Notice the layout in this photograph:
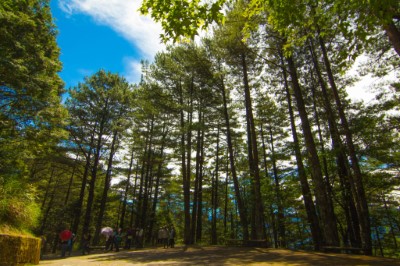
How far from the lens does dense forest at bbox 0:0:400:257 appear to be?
6133 mm

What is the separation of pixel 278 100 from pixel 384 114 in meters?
6.66

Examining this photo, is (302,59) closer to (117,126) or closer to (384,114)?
(384,114)

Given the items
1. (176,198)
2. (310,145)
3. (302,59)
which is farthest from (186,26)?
(176,198)

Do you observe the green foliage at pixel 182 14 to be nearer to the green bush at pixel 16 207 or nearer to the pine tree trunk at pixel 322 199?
the green bush at pixel 16 207

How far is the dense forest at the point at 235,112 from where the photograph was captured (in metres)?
6.13

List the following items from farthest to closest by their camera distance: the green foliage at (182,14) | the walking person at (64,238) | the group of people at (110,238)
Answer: the group of people at (110,238), the walking person at (64,238), the green foliage at (182,14)

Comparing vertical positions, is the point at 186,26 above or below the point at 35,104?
below

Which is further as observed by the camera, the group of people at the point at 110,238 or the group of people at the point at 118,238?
the group of people at the point at 118,238

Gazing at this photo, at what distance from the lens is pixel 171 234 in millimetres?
17000

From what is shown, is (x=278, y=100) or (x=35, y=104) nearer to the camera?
(x=35, y=104)

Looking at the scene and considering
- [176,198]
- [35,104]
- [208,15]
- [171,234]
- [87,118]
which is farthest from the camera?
[176,198]

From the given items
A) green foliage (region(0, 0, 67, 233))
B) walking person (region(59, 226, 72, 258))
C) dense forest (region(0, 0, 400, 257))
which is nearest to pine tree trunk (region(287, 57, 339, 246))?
dense forest (region(0, 0, 400, 257))

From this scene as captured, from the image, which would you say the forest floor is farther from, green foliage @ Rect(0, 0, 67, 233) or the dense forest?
green foliage @ Rect(0, 0, 67, 233)

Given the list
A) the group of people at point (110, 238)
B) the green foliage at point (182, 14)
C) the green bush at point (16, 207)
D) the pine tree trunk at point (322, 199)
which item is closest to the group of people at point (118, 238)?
the group of people at point (110, 238)
